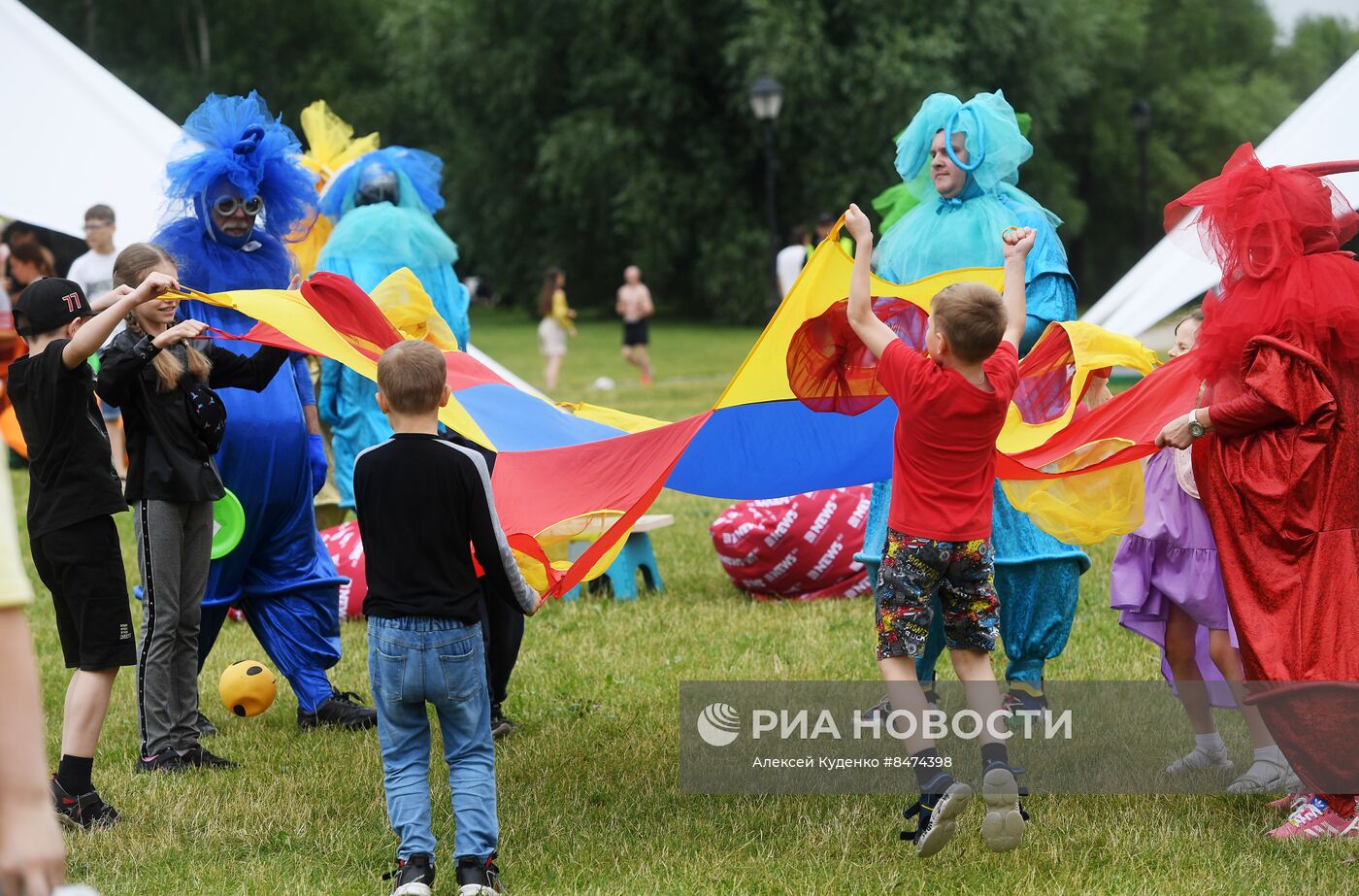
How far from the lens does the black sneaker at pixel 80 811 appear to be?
4504mm

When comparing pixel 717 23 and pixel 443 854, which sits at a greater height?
pixel 717 23

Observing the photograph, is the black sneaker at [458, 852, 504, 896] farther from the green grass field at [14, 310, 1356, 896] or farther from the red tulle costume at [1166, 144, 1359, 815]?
the red tulle costume at [1166, 144, 1359, 815]

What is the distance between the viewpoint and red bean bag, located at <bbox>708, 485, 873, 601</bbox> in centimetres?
772

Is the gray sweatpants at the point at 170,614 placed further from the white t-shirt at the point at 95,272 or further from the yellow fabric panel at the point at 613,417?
the white t-shirt at the point at 95,272

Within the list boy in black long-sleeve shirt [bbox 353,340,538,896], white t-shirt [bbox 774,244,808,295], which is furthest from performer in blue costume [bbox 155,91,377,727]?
white t-shirt [bbox 774,244,808,295]

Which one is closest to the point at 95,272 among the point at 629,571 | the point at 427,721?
the point at 629,571

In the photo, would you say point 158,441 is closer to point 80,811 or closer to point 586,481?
point 80,811

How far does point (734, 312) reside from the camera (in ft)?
114

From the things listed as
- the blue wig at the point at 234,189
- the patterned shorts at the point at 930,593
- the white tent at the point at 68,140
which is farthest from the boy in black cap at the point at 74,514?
the white tent at the point at 68,140

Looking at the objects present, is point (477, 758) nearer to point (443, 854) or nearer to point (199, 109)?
point (443, 854)

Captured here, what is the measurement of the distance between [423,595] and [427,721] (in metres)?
0.38

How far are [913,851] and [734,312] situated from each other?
3084 cm

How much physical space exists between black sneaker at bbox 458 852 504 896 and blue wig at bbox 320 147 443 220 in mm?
4755

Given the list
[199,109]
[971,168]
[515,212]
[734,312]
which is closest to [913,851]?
[971,168]
